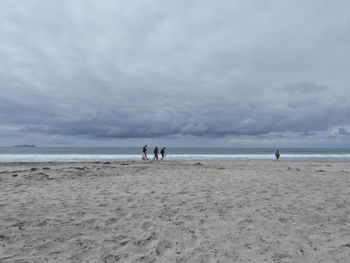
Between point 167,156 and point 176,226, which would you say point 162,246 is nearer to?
point 176,226

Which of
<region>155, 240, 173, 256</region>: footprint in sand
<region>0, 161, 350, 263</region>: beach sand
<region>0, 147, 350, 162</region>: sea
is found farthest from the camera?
<region>0, 147, 350, 162</region>: sea

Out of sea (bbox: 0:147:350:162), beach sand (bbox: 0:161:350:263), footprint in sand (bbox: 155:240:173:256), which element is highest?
sea (bbox: 0:147:350:162)

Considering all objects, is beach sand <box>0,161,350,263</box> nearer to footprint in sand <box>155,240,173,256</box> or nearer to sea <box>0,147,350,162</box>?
footprint in sand <box>155,240,173,256</box>

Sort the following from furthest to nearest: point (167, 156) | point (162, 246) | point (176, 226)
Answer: point (167, 156), point (176, 226), point (162, 246)

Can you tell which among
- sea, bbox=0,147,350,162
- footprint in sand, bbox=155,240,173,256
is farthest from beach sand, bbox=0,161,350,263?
sea, bbox=0,147,350,162

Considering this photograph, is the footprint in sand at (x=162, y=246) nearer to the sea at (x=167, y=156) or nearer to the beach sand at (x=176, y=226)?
the beach sand at (x=176, y=226)

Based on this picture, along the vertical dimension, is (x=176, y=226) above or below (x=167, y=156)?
below

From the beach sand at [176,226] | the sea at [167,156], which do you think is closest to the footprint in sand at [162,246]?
the beach sand at [176,226]

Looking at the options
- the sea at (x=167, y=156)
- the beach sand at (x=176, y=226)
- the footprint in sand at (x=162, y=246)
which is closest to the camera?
the beach sand at (x=176, y=226)

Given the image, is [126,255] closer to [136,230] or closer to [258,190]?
[136,230]

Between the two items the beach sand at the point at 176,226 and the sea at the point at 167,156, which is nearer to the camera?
the beach sand at the point at 176,226

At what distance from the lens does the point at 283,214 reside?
20.3 ft

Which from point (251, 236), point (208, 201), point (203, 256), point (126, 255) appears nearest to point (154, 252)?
point (126, 255)

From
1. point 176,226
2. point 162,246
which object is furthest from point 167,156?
point 162,246
